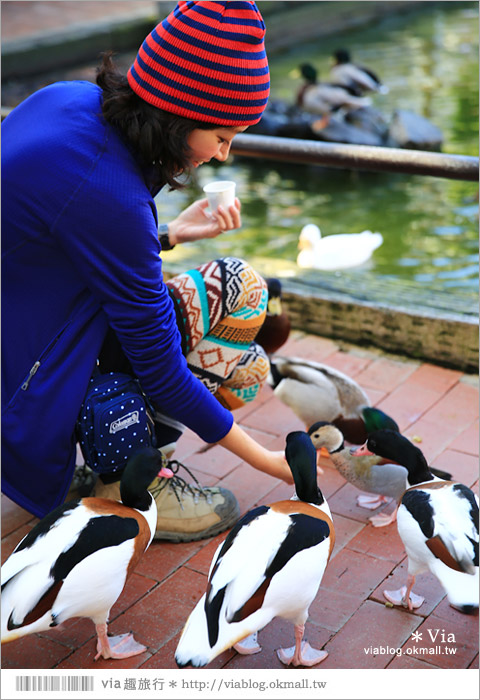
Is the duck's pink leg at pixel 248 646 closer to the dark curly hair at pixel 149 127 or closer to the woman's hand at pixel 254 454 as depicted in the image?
the woman's hand at pixel 254 454

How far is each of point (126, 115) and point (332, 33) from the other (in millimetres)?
11365

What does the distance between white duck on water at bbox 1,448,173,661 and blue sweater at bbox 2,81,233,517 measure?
0.26 metres

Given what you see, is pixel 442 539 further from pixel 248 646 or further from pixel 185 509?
pixel 185 509

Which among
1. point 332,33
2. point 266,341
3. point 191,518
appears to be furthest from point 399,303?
point 332,33

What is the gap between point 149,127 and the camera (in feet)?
6.78

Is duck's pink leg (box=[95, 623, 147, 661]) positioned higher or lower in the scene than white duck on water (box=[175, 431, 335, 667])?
lower

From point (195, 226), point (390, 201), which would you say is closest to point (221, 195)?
point (195, 226)

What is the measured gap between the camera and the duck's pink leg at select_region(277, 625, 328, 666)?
2.10m

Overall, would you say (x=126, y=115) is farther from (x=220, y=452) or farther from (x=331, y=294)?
A: (x=331, y=294)

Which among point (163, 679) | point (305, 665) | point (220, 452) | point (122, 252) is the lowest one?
point (220, 452)

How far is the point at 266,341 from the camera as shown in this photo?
3.42 meters

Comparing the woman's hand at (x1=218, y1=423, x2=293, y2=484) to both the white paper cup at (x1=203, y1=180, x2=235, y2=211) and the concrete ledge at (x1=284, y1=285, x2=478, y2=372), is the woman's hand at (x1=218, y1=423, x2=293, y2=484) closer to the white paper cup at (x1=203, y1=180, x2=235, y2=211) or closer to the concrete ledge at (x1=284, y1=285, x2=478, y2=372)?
the white paper cup at (x1=203, y1=180, x2=235, y2=211)

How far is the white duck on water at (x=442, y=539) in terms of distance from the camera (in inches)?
80.5

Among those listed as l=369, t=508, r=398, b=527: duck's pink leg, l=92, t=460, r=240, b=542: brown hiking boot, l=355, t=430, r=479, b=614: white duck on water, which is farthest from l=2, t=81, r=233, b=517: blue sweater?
l=369, t=508, r=398, b=527: duck's pink leg
